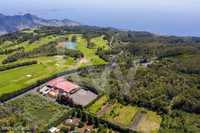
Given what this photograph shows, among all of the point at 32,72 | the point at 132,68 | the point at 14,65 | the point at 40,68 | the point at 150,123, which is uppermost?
the point at 132,68

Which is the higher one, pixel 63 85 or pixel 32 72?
pixel 63 85

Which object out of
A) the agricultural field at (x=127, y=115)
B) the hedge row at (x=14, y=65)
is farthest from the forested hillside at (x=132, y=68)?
the agricultural field at (x=127, y=115)

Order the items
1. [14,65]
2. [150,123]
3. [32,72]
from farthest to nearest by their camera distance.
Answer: [14,65]
[32,72]
[150,123]

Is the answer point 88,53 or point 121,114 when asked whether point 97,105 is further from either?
point 88,53

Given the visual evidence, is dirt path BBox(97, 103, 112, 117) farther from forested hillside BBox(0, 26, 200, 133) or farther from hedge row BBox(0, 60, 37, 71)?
hedge row BBox(0, 60, 37, 71)

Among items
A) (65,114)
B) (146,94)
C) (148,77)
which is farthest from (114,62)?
(65,114)

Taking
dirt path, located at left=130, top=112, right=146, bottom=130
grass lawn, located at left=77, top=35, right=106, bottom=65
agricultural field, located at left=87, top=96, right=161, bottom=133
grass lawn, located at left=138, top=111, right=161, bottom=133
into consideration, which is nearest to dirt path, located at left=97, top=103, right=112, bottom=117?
agricultural field, located at left=87, top=96, right=161, bottom=133

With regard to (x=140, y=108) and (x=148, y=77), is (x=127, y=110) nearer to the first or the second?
(x=140, y=108)

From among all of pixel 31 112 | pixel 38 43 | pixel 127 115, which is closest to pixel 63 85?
pixel 31 112
